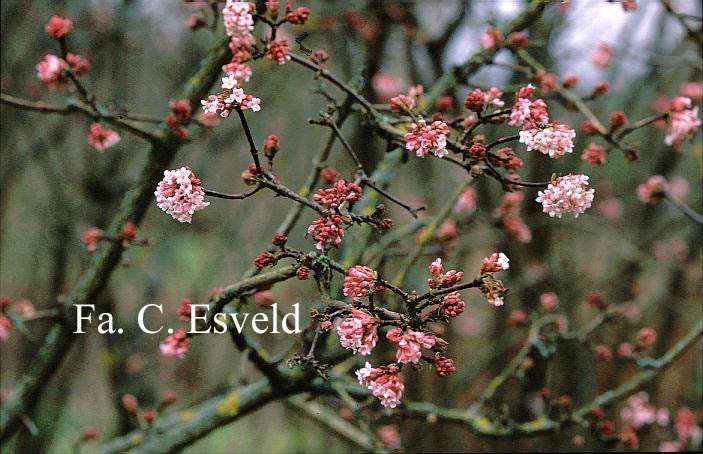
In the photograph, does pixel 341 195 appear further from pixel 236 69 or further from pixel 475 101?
pixel 236 69

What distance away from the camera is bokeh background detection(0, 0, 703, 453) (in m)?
4.56

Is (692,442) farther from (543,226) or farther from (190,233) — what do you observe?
(190,233)

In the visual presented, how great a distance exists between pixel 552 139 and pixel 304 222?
260cm

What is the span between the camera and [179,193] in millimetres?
1542

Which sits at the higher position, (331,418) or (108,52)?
(108,52)

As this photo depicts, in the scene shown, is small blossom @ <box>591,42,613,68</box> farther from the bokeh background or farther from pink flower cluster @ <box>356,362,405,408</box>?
pink flower cluster @ <box>356,362,405,408</box>

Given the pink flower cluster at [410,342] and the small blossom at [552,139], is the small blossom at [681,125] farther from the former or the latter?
the pink flower cluster at [410,342]

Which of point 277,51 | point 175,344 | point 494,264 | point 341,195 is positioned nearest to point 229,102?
point 341,195

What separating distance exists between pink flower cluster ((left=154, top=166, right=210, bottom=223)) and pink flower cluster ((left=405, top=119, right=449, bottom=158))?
1.70ft

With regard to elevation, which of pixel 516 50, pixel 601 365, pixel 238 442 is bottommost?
pixel 238 442

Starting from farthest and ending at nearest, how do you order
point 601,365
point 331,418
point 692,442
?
1. point 601,365
2. point 692,442
3. point 331,418

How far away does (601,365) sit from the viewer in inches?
209

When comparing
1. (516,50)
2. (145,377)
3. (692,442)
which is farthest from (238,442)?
(516,50)

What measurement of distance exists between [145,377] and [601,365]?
338cm
